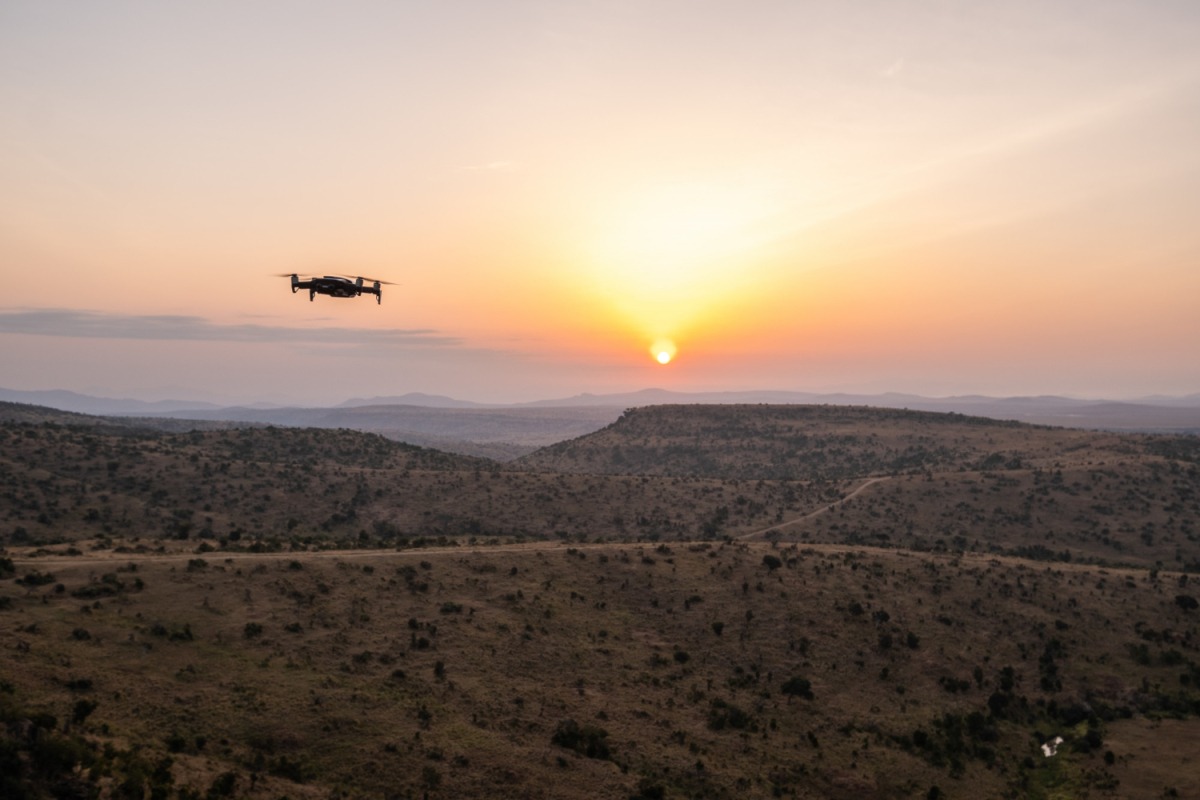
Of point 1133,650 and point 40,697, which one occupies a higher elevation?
point 40,697

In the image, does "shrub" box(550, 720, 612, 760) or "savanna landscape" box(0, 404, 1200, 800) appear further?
"shrub" box(550, 720, 612, 760)

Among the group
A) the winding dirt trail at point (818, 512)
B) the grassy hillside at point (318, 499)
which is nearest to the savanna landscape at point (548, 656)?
the grassy hillside at point (318, 499)

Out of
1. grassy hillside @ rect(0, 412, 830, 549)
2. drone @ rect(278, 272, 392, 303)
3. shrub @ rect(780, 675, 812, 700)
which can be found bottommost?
shrub @ rect(780, 675, 812, 700)

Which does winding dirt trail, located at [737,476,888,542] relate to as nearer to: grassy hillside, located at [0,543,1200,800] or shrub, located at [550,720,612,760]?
grassy hillside, located at [0,543,1200,800]

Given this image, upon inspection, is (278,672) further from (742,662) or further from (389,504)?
(389,504)

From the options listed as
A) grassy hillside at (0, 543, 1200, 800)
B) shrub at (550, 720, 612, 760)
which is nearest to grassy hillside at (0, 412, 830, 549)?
grassy hillside at (0, 543, 1200, 800)

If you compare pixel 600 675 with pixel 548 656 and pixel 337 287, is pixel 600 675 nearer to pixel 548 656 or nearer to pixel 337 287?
pixel 548 656

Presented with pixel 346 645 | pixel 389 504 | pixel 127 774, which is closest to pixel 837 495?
pixel 389 504

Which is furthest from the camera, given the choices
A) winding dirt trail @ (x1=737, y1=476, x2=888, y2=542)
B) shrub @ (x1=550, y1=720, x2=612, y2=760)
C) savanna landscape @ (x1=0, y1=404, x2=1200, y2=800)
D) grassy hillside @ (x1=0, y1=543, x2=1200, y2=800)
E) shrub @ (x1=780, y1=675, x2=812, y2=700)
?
winding dirt trail @ (x1=737, y1=476, x2=888, y2=542)

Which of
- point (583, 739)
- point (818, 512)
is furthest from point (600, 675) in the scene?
point (818, 512)
